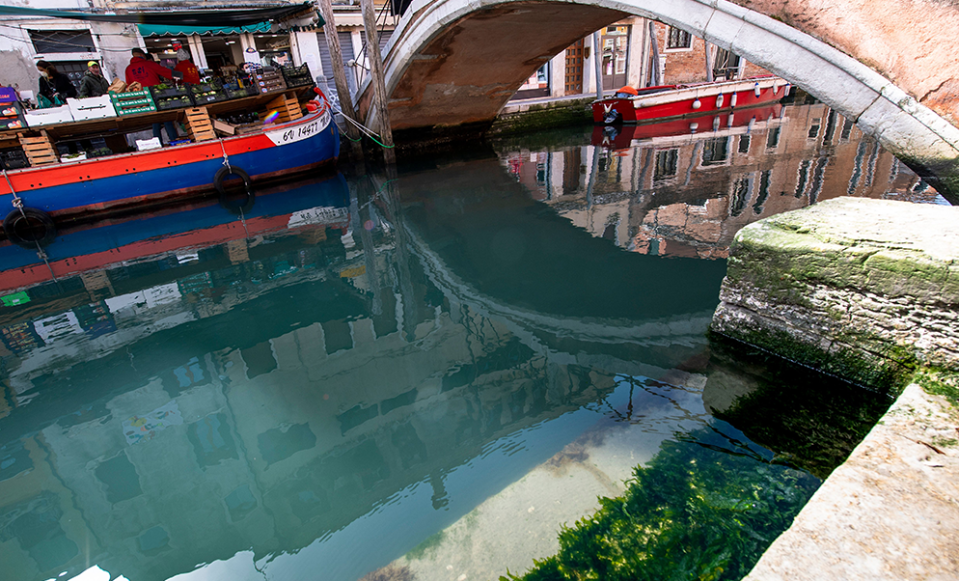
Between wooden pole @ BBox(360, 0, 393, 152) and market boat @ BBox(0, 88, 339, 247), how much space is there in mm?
1027

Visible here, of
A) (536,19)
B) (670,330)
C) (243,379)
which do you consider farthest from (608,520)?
(536,19)

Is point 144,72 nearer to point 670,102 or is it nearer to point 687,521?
point 687,521

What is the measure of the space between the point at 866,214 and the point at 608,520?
1890mm

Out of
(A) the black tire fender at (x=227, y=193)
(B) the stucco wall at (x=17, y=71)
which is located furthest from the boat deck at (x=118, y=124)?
(B) the stucco wall at (x=17, y=71)

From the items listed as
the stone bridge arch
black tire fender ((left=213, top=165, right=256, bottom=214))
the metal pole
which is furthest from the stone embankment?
the metal pole

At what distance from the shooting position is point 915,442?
146 centimetres

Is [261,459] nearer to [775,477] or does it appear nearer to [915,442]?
Answer: [775,477]

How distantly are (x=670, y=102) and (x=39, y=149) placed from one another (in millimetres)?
12961

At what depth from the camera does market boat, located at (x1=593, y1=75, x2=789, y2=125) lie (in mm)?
12305

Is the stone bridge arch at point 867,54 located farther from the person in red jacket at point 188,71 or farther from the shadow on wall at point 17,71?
the shadow on wall at point 17,71

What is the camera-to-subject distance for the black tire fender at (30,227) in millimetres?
6703

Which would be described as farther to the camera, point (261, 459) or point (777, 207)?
point (777, 207)

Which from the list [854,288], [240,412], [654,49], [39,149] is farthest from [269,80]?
[654,49]

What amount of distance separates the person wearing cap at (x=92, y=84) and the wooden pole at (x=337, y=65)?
3.57 meters
